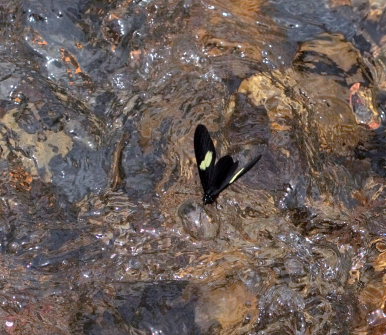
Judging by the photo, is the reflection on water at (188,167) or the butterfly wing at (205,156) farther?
the butterfly wing at (205,156)

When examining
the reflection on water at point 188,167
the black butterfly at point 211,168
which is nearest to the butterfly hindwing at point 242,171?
the black butterfly at point 211,168

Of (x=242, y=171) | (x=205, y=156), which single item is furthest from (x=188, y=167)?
(x=242, y=171)

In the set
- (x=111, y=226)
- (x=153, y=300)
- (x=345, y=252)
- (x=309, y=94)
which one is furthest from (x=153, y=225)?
(x=309, y=94)

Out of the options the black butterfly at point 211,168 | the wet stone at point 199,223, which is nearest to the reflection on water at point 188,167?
the wet stone at point 199,223

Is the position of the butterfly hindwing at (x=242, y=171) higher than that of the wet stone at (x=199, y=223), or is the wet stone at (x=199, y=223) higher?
the butterfly hindwing at (x=242, y=171)

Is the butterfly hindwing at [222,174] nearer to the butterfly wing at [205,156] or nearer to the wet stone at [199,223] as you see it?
the butterfly wing at [205,156]

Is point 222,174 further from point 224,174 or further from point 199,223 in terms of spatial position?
point 199,223

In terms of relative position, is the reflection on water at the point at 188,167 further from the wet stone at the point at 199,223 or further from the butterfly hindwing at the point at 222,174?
the butterfly hindwing at the point at 222,174
